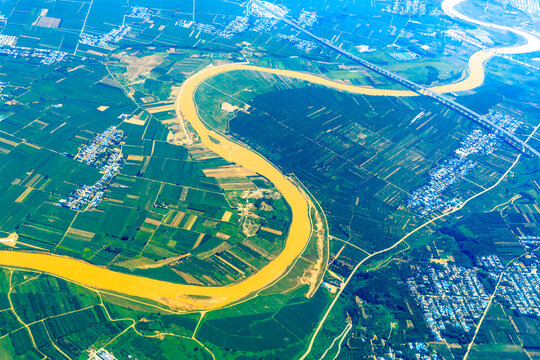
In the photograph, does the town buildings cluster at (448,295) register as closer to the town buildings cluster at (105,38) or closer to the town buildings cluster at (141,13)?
the town buildings cluster at (105,38)

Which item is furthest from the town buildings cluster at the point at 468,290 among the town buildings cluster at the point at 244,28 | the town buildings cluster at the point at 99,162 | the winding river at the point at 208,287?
the town buildings cluster at the point at 244,28

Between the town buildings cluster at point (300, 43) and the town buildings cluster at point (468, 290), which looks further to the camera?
the town buildings cluster at point (300, 43)

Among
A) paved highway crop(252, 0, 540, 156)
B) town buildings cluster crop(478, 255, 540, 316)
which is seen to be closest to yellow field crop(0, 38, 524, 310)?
town buildings cluster crop(478, 255, 540, 316)

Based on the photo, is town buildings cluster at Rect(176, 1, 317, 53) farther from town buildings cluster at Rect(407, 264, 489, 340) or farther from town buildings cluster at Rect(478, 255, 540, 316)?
town buildings cluster at Rect(478, 255, 540, 316)

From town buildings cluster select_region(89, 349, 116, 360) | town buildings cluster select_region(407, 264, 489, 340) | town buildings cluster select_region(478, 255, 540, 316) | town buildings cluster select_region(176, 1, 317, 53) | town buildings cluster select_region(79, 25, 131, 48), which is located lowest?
town buildings cluster select_region(478, 255, 540, 316)

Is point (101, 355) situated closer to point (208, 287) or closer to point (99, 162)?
point (208, 287)

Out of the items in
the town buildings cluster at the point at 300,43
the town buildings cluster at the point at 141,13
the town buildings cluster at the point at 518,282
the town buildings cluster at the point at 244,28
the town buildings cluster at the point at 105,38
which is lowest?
the town buildings cluster at the point at 518,282

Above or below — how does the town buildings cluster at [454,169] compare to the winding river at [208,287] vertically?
below
